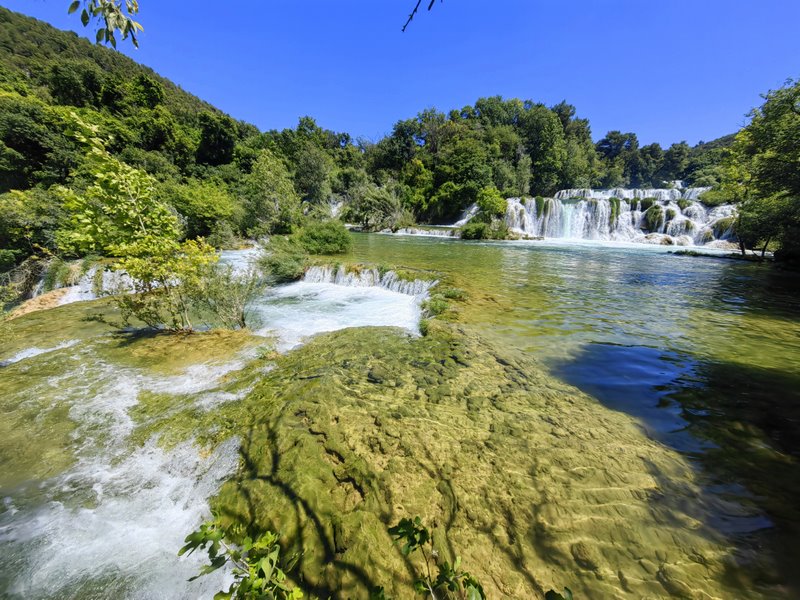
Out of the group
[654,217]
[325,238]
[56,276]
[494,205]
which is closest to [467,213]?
[494,205]

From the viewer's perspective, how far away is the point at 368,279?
13477mm

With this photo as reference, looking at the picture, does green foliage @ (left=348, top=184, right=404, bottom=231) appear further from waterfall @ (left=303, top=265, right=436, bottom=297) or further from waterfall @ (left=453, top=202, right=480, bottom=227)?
waterfall @ (left=303, top=265, right=436, bottom=297)

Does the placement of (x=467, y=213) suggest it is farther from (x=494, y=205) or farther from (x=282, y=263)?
(x=282, y=263)

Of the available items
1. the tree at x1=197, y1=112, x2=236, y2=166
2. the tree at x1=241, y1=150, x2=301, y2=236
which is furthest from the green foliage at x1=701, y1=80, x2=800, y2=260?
the tree at x1=197, y1=112, x2=236, y2=166

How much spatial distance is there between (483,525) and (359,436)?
1.53 m

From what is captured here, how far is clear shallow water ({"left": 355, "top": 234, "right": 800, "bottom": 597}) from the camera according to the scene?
2.86 m

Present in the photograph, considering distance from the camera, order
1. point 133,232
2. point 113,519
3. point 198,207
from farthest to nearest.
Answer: point 198,207 < point 133,232 < point 113,519

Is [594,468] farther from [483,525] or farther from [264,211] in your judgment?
[264,211]

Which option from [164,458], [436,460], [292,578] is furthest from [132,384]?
[436,460]

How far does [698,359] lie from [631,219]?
104 feet

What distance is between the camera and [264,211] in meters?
24.4

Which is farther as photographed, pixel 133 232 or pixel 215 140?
pixel 215 140

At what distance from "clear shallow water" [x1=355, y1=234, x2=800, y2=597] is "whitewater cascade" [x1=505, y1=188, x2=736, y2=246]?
16.4m

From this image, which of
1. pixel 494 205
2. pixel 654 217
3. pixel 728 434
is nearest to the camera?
pixel 728 434
